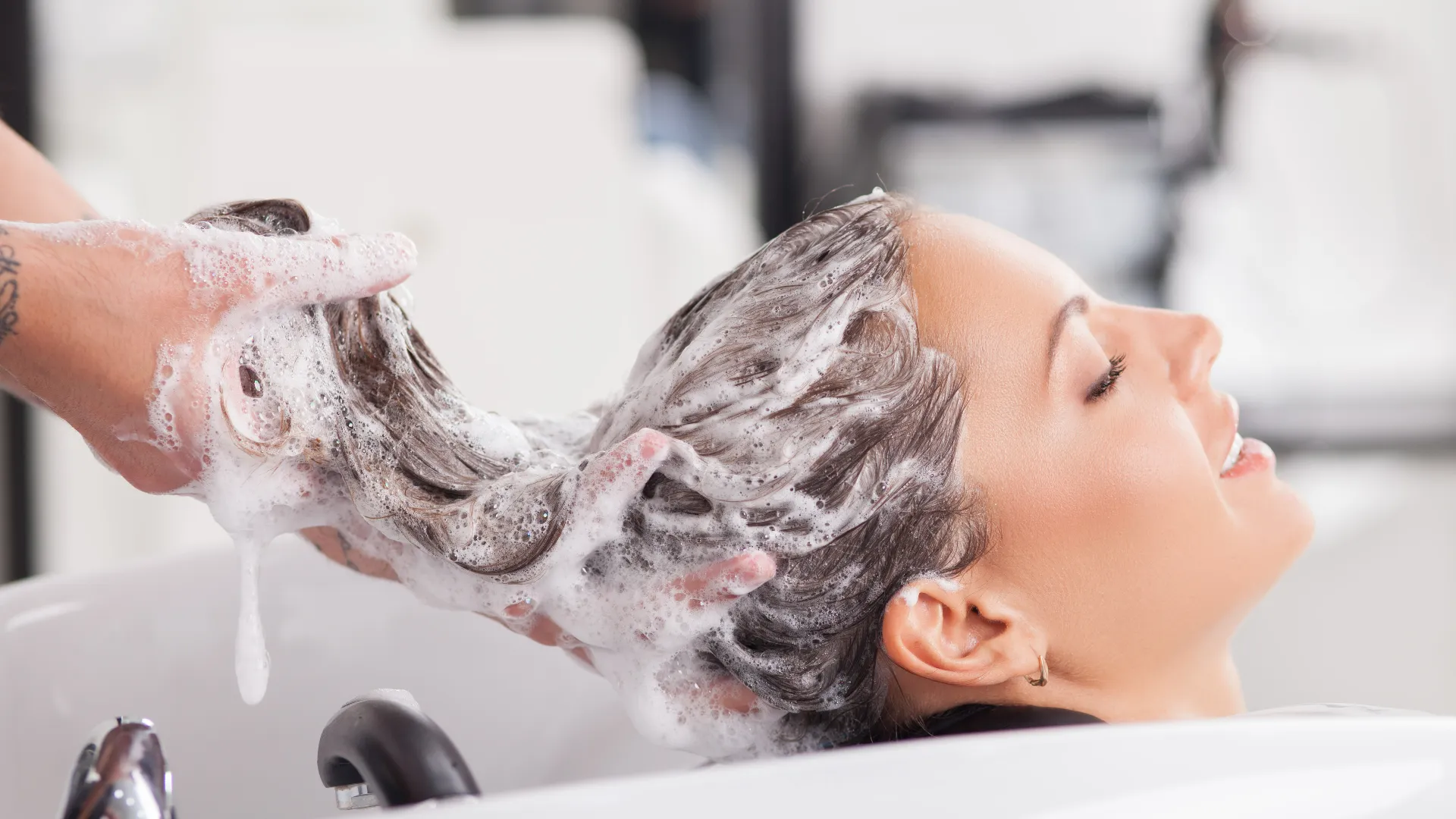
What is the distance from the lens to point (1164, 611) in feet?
2.61

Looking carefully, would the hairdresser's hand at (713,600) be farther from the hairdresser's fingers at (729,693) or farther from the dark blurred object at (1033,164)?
the dark blurred object at (1033,164)

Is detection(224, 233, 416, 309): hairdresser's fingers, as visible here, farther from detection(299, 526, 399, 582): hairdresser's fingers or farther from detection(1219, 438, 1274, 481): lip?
detection(1219, 438, 1274, 481): lip

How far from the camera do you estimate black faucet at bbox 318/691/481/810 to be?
0.69m

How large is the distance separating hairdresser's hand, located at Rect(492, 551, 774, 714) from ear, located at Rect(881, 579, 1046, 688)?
0.09 meters

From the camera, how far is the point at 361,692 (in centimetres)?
101

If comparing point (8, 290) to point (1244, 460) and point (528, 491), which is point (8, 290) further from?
point (1244, 460)

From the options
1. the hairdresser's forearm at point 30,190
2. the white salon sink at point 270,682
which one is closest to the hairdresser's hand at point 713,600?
the white salon sink at point 270,682

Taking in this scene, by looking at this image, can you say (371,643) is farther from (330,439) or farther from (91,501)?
(91,501)

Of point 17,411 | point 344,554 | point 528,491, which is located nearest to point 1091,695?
point 528,491

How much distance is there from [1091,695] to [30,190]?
880 mm

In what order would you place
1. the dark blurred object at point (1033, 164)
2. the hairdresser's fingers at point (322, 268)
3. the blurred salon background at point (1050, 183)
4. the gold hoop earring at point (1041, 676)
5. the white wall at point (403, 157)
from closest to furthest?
the hairdresser's fingers at point (322, 268) → the gold hoop earring at point (1041, 676) → the white wall at point (403, 157) → the blurred salon background at point (1050, 183) → the dark blurred object at point (1033, 164)

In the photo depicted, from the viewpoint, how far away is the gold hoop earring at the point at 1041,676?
0.78 meters

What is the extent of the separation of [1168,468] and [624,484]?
0.36m

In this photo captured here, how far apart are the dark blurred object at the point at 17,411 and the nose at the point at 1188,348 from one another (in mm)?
1987
